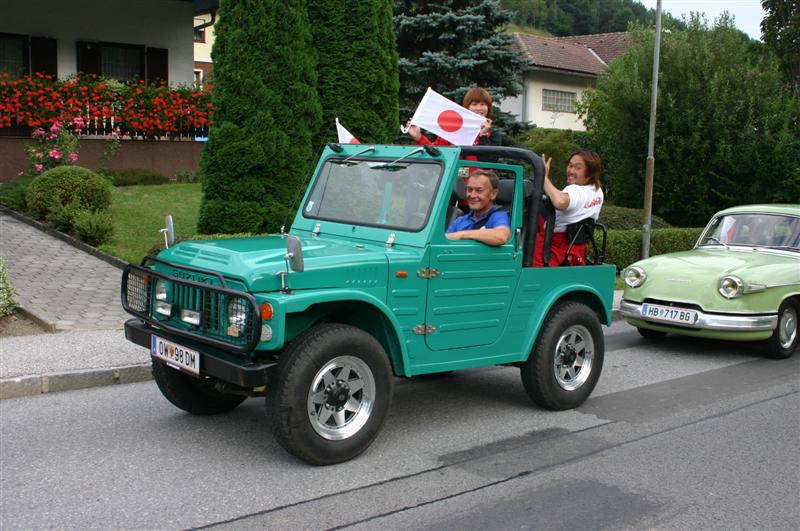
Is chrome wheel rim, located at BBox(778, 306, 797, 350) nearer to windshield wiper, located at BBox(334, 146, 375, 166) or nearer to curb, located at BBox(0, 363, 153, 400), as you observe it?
windshield wiper, located at BBox(334, 146, 375, 166)

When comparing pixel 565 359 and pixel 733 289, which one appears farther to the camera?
pixel 733 289

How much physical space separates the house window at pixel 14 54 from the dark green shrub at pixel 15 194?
489 centimetres

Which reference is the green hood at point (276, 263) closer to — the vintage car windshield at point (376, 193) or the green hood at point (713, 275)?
the vintage car windshield at point (376, 193)

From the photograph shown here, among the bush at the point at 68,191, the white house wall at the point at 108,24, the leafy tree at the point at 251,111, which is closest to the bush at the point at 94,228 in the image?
the bush at the point at 68,191

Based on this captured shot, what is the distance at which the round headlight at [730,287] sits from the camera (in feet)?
26.8

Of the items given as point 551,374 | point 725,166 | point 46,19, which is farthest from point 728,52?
point 46,19

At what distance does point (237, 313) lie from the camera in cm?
465

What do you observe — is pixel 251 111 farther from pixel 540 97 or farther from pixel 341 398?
pixel 540 97

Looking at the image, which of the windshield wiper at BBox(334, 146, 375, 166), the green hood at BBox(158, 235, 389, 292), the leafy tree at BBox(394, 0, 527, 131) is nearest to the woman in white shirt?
the windshield wiper at BBox(334, 146, 375, 166)

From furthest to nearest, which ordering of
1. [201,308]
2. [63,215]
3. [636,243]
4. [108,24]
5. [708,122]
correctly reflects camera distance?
[108,24], [708,122], [636,243], [63,215], [201,308]

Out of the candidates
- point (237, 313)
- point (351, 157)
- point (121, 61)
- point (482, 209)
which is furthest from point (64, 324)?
point (121, 61)

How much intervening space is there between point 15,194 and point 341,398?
12.2 m

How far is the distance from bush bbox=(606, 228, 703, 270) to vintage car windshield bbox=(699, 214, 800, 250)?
402 cm

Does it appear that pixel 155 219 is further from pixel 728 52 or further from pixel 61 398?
pixel 728 52
